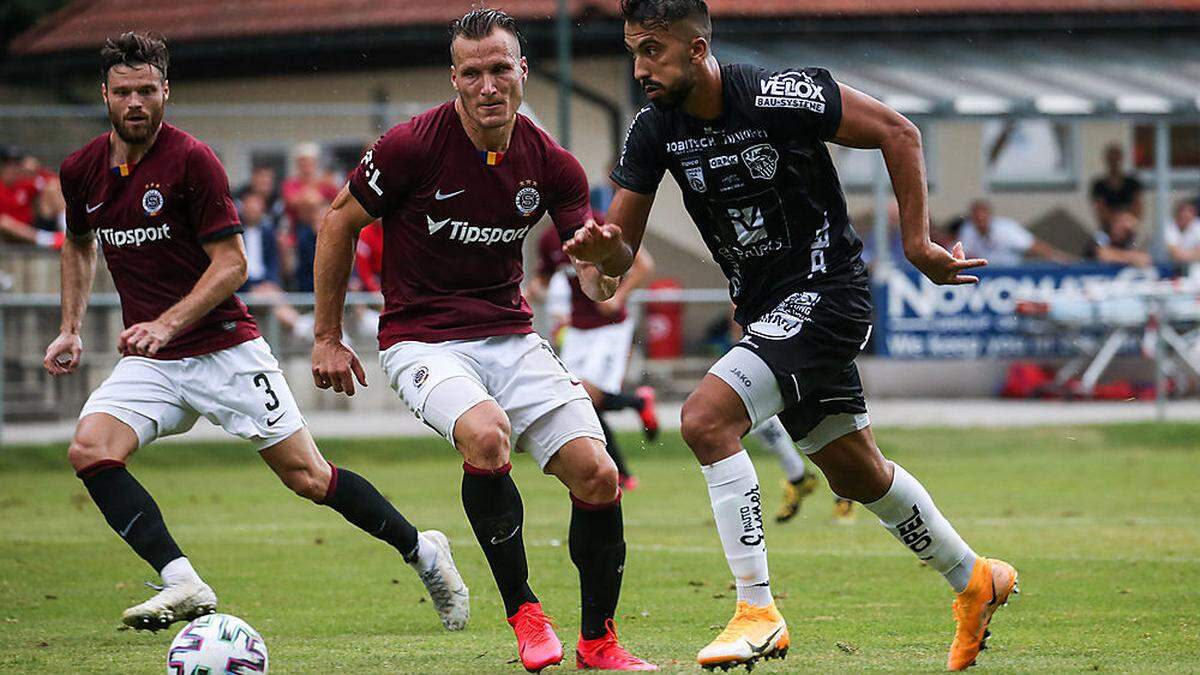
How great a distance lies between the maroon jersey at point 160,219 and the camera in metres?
7.76

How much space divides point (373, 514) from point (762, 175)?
8.27 ft

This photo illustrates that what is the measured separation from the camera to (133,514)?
7.37m

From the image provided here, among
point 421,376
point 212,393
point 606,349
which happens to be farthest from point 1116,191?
point 421,376

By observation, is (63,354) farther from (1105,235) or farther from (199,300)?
(1105,235)

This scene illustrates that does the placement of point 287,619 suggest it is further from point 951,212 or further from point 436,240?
point 951,212

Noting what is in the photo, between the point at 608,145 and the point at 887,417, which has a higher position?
the point at 608,145

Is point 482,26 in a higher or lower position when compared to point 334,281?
higher

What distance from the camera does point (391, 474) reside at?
1593 centimetres

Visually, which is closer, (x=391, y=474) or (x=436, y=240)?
(x=436, y=240)

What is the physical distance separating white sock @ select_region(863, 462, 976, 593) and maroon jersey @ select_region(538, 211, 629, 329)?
24.5 feet

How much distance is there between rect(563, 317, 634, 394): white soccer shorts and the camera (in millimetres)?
14164

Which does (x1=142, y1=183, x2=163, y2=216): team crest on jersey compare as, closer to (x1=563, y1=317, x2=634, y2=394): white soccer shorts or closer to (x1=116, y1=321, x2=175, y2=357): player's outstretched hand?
(x1=116, y1=321, x2=175, y2=357): player's outstretched hand

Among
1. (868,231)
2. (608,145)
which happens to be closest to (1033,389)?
(868,231)

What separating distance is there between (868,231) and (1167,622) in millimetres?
18162
